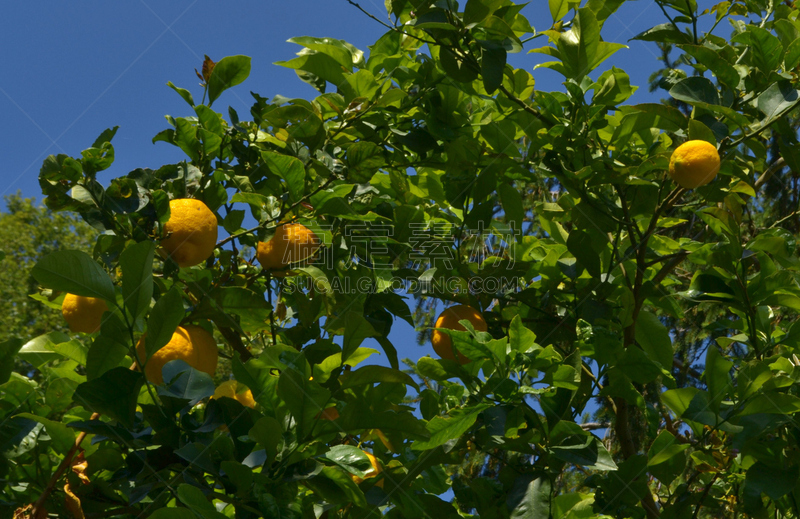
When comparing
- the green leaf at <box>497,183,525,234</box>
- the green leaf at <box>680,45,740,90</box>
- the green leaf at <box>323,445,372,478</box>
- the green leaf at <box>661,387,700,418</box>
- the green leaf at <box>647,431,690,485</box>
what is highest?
the green leaf at <box>680,45,740,90</box>

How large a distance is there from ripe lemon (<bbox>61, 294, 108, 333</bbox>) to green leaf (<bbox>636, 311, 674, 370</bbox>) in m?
0.95

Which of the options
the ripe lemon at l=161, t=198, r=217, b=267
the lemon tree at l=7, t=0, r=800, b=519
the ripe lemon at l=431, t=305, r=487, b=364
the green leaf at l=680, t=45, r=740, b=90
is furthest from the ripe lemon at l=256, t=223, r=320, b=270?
the green leaf at l=680, t=45, r=740, b=90

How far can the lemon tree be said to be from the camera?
2.64ft

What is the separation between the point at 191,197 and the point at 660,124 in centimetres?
92

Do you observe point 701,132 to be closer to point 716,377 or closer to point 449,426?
point 716,377

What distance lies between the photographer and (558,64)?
3.93 feet

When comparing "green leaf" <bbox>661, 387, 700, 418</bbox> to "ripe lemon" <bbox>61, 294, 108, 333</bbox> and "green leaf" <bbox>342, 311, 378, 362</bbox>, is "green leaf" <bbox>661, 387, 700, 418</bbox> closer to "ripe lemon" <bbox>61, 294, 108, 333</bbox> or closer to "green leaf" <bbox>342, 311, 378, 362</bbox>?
"green leaf" <bbox>342, 311, 378, 362</bbox>

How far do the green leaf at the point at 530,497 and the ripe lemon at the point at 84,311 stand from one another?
73 cm

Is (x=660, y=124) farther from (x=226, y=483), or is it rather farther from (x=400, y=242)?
(x=226, y=483)

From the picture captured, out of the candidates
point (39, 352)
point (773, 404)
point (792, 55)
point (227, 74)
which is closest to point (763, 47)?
point (792, 55)

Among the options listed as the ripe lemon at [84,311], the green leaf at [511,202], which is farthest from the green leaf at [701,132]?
the ripe lemon at [84,311]

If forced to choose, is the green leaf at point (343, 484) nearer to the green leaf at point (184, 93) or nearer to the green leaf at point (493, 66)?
the green leaf at point (493, 66)

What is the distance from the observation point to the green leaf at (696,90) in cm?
114

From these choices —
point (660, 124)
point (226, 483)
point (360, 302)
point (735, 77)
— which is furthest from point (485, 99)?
point (226, 483)
